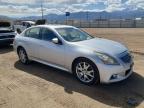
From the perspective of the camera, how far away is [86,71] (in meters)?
6.15

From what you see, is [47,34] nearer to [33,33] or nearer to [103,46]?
[33,33]

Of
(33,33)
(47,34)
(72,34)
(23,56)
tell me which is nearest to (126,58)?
(72,34)

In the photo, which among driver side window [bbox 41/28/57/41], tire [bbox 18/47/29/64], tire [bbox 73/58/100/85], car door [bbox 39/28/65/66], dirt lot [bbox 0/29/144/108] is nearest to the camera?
dirt lot [bbox 0/29/144/108]

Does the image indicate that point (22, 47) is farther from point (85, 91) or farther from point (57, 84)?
→ point (85, 91)

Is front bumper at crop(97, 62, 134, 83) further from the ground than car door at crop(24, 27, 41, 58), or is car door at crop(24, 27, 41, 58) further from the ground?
car door at crop(24, 27, 41, 58)

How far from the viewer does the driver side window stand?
23.6 ft

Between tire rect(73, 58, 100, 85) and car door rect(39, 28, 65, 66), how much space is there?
1.91ft

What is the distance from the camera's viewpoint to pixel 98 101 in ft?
17.5

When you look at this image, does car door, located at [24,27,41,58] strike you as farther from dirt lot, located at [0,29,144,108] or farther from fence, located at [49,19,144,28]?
fence, located at [49,19,144,28]

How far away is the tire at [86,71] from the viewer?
597 centimetres

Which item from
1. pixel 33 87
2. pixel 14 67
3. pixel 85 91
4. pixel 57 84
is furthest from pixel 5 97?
Answer: pixel 14 67

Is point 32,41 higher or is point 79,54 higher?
point 32,41

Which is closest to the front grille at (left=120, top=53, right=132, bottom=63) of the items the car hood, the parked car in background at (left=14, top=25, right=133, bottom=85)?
the parked car in background at (left=14, top=25, right=133, bottom=85)

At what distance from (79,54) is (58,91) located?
112 cm
